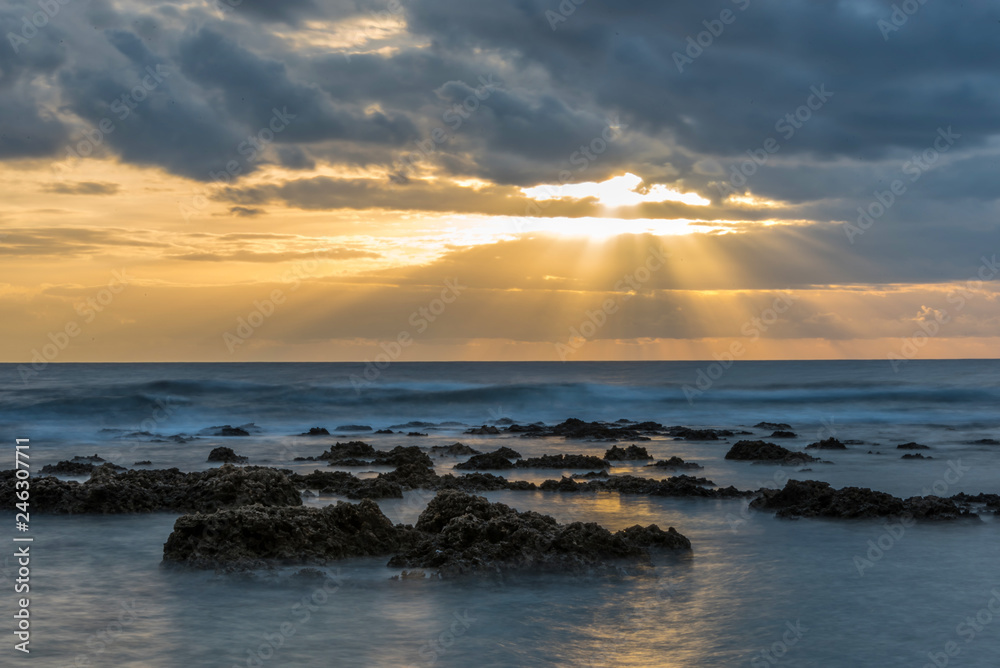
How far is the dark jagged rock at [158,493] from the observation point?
12.5m

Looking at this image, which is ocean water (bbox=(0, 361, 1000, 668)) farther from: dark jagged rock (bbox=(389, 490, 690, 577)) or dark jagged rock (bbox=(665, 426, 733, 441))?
dark jagged rock (bbox=(665, 426, 733, 441))

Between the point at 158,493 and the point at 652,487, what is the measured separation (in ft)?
29.2

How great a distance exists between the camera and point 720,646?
710 cm

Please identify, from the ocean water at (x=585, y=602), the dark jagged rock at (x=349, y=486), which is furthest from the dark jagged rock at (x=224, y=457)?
the ocean water at (x=585, y=602)

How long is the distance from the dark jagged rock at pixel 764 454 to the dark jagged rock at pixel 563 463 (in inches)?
156

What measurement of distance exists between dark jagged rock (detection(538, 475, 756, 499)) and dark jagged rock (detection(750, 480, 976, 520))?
5.38 ft

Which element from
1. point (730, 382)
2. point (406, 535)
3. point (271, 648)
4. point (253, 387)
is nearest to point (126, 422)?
point (253, 387)

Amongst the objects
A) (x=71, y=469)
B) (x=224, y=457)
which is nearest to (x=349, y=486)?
(x=224, y=457)

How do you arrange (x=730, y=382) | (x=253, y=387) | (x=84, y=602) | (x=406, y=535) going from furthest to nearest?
(x=730, y=382) < (x=253, y=387) < (x=406, y=535) < (x=84, y=602)

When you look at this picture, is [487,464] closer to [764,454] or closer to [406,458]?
[406,458]

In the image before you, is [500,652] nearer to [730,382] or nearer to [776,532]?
[776,532]

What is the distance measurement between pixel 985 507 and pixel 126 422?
3914cm

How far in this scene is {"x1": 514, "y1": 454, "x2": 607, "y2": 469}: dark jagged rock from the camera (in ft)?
68.1

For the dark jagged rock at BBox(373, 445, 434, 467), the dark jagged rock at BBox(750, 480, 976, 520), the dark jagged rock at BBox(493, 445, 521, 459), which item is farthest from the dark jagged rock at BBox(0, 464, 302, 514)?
the dark jagged rock at BBox(493, 445, 521, 459)
